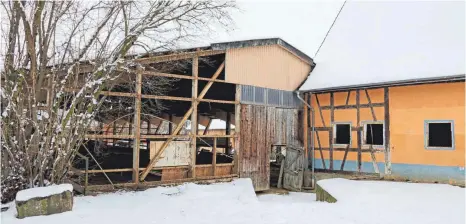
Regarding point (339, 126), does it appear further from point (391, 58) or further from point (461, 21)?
point (461, 21)

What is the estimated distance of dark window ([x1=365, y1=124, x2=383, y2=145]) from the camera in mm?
11031

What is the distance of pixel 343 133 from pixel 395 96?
2060 millimetres

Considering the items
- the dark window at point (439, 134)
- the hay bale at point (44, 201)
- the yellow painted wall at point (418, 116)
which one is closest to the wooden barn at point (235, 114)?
the hay bale at point (44, 201)

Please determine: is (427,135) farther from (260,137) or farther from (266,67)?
(266,67)

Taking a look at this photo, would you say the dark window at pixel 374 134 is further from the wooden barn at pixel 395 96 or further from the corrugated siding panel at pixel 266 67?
the corrugated siding panel at pixel 266 67

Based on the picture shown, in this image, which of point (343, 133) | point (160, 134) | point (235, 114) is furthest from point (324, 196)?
point (160, 134)

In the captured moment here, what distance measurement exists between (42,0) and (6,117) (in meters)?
2.23

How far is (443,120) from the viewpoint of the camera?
9.73 metres

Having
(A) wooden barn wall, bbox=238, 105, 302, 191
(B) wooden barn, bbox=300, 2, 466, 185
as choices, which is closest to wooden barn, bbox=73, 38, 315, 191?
(A) wooden barn wall, bbox=238, 105, 302, 191

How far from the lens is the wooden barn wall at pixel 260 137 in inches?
431

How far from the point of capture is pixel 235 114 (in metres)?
10.9

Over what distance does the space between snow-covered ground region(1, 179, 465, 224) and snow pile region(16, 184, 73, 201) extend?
14.6 inches

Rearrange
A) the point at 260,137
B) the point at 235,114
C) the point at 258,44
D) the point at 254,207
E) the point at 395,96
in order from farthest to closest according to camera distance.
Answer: the point at 260,137, the point at 258,44, the point at 235,114, the point at 395,96, the point at 254,207

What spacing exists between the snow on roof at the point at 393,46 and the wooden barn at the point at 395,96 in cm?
3
